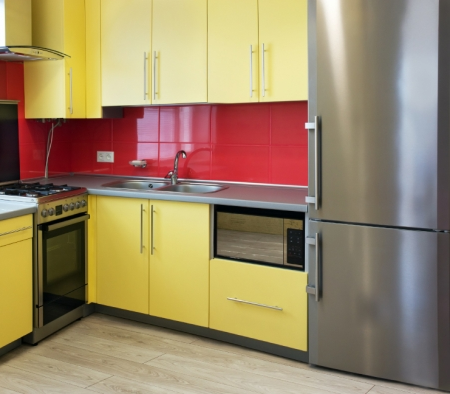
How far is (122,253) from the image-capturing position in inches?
135

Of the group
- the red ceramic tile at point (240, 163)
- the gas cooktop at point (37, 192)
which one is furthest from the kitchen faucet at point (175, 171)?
the gas cooktop at point (37, 192)

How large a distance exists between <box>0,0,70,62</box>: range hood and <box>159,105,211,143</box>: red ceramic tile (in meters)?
0.79

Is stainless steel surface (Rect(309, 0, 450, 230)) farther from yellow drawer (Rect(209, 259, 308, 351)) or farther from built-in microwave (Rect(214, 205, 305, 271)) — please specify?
yellow drawer (Rect(209, 259, 308, 351))

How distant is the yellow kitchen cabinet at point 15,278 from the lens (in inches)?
113

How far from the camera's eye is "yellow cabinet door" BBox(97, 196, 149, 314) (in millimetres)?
3342

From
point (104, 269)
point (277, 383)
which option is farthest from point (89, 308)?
point (277, 383)

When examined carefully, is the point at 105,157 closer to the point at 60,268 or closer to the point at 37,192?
the point at 37,192

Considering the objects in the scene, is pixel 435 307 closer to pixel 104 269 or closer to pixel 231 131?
pixel 231 131

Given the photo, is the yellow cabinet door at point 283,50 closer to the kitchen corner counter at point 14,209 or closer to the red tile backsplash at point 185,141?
the red tile backsplash at point 185,141

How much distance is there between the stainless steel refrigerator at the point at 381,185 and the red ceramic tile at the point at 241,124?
0.81 meters

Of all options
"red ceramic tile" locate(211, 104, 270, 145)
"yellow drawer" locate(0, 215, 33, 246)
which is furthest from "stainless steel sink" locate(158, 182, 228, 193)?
"yellow drawer" locate(0, 215, 33, 246)

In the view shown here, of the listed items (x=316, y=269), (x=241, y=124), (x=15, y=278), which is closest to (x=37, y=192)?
(x=15, y=278)

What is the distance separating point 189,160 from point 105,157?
28.4 inches

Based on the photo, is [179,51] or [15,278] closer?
[15,278]
